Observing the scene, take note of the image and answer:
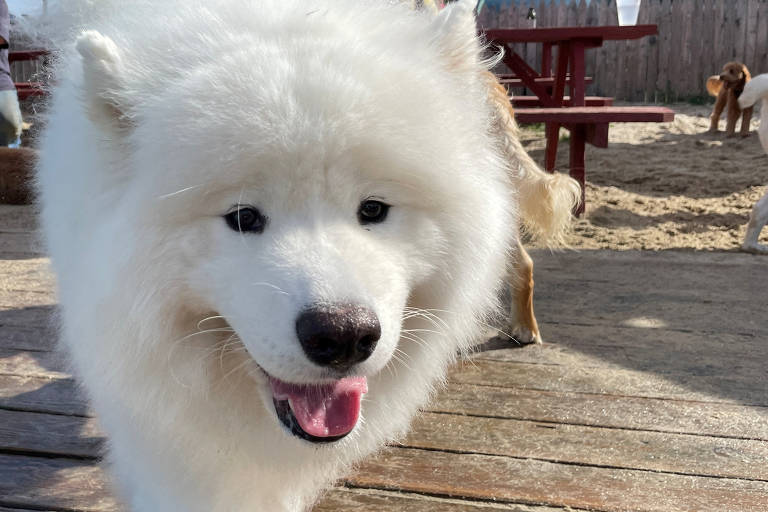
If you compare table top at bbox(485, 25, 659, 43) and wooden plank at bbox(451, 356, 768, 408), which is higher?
table top at bbox(485, 25, 659, 43)

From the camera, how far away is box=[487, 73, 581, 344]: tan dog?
2801 millimetres

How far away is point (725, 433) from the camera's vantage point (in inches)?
82.9

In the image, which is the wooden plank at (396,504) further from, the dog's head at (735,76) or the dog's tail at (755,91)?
the dog's head at (735,76)

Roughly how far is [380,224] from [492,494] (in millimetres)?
872

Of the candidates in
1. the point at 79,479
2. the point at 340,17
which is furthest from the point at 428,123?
the point at 79,479

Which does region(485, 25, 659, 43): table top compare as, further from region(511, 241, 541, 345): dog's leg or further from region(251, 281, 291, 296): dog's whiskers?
region(251, 281, 291, 296): dog's whiskers

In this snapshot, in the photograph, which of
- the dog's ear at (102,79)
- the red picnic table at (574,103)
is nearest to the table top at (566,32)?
the red picnic table at (574,103)

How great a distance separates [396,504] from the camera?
1807 mm

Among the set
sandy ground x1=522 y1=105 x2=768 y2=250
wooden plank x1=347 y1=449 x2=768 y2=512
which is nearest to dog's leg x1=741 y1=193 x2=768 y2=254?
sandy ground x1=522 y1=105 x2=768 y2=250

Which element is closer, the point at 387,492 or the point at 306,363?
the point at 306,363

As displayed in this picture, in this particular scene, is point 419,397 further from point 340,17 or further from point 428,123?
point 340,17

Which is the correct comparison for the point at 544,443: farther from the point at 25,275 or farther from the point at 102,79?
the point at 25,275

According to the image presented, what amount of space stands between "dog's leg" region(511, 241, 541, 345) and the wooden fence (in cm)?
1179

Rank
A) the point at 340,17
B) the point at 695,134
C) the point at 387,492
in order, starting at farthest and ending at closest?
the point at 695,134 < the point at 387,492 < the point at 340,17
